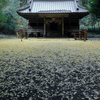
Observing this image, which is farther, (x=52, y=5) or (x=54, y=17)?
(x=52, y=5)

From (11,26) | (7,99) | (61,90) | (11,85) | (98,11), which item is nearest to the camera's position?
(7,99)

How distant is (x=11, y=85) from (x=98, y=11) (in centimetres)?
1296

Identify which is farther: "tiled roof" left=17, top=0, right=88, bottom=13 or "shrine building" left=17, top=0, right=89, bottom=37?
"tiled roof" left=17, top=0, right=88, bottom=13

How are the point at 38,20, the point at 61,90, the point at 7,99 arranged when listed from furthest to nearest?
1. the point at 38,20
2. the point at 61,90
3. the point at 7,99

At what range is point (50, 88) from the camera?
1.55 m

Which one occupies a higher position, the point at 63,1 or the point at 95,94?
the point at 63,1

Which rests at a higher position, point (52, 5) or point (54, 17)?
point (52, 5)

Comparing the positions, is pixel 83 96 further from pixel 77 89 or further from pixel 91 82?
pixel 91 82

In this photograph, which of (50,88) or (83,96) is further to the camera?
(50,88)

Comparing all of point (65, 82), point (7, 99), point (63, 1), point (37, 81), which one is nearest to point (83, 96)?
point (65, 82)

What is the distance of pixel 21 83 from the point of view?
171 cm

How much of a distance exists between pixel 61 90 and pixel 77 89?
212 mm

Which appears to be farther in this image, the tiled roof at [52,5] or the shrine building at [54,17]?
the tiled roof at [52,5]

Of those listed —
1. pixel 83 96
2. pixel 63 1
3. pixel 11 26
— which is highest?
pixel 63 1
